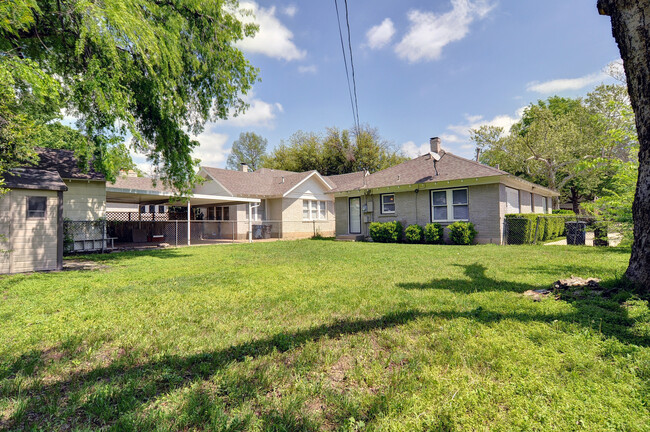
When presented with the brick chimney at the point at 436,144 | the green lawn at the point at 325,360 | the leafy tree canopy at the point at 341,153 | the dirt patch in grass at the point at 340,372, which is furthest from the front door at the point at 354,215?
the leafy tree canopy at the point at 341,153

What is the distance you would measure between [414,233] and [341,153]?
2522 centimetres

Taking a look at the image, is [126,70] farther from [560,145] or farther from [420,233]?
[560,145]

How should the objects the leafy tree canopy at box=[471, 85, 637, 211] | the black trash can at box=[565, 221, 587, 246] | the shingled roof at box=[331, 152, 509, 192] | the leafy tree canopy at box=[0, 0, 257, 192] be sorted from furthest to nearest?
the leafy tree canopy at box=[471, 85, 637, 211] → the shingled roof at box=[331, 152, 509, 192] → the black trash can at box=[565, 221, 587, 246] → the leafy tree canopy at box=[0, 0, 257, 192]

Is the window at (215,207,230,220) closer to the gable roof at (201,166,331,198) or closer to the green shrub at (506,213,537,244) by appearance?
the gable roof at (201,166,331,198)

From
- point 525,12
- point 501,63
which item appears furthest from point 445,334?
point 501,63

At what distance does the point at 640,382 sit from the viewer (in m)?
2.29

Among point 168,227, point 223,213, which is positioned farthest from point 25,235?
point 223,213

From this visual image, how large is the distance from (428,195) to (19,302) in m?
15.3

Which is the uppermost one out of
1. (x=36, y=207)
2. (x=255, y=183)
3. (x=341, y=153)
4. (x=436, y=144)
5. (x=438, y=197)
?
(x=341, y=153)

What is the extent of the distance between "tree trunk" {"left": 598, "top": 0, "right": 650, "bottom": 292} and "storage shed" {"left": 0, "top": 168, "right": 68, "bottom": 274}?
11.3m

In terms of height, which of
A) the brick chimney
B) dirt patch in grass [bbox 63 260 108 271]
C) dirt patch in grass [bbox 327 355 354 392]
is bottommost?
dirt patch in grass [bbox 327 355 354 392]

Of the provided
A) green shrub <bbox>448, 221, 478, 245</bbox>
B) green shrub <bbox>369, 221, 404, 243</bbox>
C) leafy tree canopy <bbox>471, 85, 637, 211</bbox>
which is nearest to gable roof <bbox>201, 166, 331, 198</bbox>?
green shrub <bbox>369, 221, 404, 243</bbox>

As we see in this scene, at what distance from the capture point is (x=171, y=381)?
2449 millimetres

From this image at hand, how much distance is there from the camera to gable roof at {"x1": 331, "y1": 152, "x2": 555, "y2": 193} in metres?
14.2
